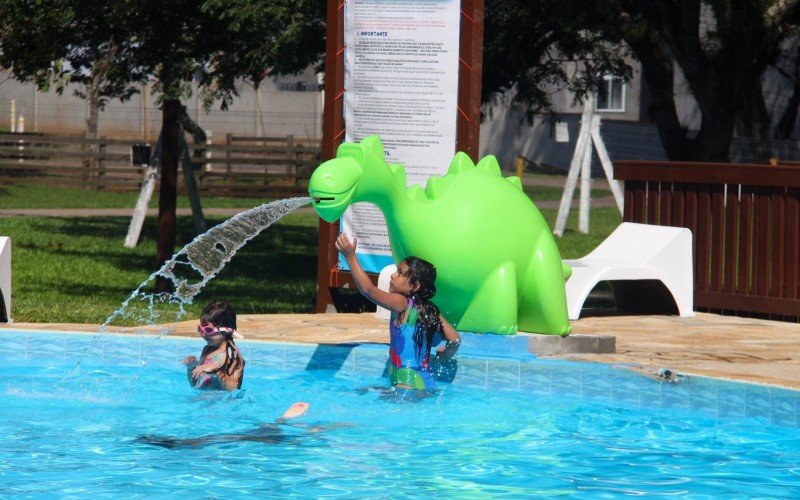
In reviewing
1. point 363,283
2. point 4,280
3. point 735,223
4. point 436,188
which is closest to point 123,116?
point 4,280

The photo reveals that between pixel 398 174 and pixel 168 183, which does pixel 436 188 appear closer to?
pixel 398 174

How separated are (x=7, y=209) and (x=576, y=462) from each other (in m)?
20.9

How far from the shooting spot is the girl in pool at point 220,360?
25.6 ft

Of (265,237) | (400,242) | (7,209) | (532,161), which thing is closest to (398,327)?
(400,242)

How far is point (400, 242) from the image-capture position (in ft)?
27.7

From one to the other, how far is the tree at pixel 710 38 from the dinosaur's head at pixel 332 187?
6027 millimetres

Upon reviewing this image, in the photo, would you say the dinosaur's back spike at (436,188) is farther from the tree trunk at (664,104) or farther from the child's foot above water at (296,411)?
the tree trunk at (664,104)

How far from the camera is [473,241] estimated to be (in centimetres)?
840

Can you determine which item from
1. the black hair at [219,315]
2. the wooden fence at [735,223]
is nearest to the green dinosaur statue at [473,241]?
the black hair at [219,315]

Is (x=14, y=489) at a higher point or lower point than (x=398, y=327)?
lower

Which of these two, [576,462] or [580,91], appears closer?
[576,462]

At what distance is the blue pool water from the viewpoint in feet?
21.4

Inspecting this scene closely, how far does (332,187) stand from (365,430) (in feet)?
5.05

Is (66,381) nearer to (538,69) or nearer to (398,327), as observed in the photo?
(398,327)
